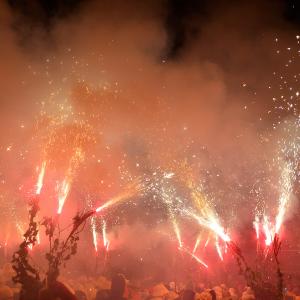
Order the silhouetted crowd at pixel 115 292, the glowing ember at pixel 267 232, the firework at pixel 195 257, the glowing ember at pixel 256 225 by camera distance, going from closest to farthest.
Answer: the silhouetted crowd at pixel 115 292, the glowing ember at pixel 267 232, the glowing ember at pixel 256 225, the firework at pixel 195 257

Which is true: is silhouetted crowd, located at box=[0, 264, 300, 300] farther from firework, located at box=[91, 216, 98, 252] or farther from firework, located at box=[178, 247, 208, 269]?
firework, located at box=[91, 216, 98, 252]

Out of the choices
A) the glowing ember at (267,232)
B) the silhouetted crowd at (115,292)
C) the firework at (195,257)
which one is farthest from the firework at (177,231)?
the glowing ember at (267,232)

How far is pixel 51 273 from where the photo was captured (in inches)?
410

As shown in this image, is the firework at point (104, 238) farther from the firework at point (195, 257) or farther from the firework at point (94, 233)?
the firework at point (195, 257)

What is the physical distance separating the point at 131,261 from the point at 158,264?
231 centimetres

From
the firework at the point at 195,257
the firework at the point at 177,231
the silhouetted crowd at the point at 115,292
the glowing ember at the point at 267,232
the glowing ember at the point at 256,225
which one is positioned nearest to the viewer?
the silhouetted crowd at the point at 115,292

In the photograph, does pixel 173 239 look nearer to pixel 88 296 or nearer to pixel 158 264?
pixel 158 264

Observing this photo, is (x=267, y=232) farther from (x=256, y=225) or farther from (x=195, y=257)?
(x=195, y=257)

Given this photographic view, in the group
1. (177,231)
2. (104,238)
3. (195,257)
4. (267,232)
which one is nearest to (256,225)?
(267,232)

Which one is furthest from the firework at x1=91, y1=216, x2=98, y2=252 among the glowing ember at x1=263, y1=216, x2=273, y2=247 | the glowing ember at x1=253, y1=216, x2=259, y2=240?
the glowing ember at x1=263, y1=216, x2=273, y2=247

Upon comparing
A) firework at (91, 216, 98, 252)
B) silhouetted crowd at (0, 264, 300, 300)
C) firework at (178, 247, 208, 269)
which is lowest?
silhouetted crowd at (0, 264, 300, 300)

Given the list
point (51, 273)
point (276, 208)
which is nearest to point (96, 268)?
point (276, 208)

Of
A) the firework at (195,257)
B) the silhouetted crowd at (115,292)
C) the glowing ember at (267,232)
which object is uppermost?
the glowing ember at (267,232)

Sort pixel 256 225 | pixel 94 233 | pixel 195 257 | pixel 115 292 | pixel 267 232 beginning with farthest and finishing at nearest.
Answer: pixel 94 233 → pixel 195 257 → pixel 256 225 → pixel 267 232 → pixel 115 292
